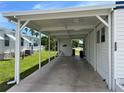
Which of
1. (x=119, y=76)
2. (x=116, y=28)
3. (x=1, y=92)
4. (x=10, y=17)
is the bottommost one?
(x=1, y=92)

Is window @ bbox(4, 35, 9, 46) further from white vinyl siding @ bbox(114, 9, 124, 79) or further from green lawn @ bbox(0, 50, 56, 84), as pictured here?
white vinyl siding @ bbox(114, 9, 124, 79)

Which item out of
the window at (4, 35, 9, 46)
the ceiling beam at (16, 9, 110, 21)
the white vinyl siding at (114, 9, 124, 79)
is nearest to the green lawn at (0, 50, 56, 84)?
the ceiling beam at (16, 9, 110, 21)

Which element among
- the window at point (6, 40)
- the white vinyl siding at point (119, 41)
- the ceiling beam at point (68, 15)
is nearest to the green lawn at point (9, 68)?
the ceiling beam at point (68, 15)

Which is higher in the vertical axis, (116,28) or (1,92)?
(116,28)

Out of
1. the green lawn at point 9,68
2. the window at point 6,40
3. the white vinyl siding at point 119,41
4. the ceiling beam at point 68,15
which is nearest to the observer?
the white vinyl siding at point 119,41

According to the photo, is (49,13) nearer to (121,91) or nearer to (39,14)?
(39,14)

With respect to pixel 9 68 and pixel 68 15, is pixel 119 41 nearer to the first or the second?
pixel 68 15

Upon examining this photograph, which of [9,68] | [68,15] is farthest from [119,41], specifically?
[9,68]

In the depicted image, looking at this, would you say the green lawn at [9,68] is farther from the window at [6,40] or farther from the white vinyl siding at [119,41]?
the window at [6,40]

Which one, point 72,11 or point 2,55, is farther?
point 2,55

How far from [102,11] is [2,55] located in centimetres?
1629

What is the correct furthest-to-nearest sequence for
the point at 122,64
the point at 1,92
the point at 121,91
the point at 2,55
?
1. the point at 2,55
2. the point at 122,64
3. the point at 1,92
4. the point at 121,91

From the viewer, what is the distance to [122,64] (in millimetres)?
7344

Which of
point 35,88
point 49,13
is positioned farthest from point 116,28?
point 35,88
